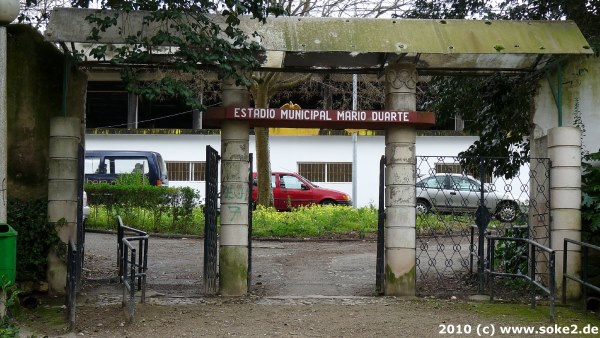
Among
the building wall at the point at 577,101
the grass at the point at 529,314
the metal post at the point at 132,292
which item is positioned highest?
the building wall at the point at 577,101

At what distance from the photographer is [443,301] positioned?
Answer: 10.5 m

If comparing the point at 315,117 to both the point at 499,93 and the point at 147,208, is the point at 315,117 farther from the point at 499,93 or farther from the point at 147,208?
the point at 147,208

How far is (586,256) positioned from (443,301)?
75.5 inches

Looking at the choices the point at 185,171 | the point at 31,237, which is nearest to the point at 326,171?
the point at 185,171

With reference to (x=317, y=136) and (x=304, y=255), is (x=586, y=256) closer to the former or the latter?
(x=304, y=255)

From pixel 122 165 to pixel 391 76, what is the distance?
1735 cm

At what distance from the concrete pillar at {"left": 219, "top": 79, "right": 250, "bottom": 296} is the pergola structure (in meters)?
0.01

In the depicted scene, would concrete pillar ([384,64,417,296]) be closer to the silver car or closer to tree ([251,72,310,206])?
the silver car

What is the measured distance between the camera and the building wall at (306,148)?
2997cm

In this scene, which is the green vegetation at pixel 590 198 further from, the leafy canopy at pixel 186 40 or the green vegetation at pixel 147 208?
the green vegetation at pixel 147 208

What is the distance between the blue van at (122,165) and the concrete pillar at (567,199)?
1668cm

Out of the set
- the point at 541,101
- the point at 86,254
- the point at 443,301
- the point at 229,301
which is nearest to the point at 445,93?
the point at 541,101

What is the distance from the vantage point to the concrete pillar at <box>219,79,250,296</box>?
1059 cm

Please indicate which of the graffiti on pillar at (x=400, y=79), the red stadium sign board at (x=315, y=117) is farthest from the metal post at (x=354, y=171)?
the red stadium sign board at (x=315, y=117)
